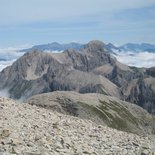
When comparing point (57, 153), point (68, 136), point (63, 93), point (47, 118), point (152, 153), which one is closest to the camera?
point (57, 153)

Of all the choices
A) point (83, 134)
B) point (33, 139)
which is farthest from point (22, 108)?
point (33, 139)

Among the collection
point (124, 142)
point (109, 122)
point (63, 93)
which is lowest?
point (109, 122)

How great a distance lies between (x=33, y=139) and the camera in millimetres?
30359

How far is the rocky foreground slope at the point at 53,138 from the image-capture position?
28.4 metres

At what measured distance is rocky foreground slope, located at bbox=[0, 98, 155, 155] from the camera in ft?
93.3

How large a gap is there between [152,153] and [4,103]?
670 inches

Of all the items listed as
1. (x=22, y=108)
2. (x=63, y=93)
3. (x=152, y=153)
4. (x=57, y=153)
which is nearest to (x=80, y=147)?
(x=57, y=153)

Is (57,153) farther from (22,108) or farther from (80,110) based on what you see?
(80,110)

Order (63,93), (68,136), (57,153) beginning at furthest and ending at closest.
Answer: (63,93), (68,136), (57,153)

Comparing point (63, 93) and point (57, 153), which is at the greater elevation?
point (57, 153)

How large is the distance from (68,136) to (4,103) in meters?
10.5

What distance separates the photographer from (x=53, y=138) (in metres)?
31.1

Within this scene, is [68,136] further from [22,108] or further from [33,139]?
[22,108]

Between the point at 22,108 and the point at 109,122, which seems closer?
the point at 22,108
